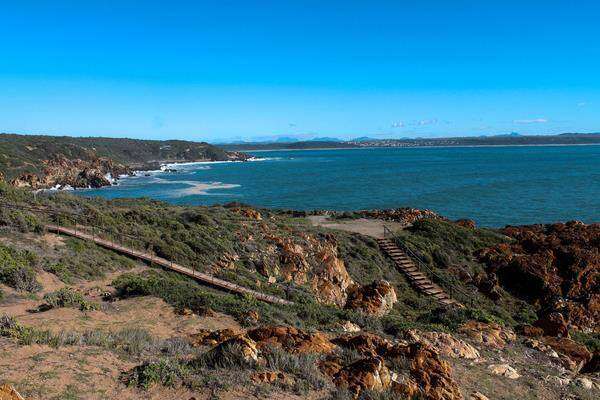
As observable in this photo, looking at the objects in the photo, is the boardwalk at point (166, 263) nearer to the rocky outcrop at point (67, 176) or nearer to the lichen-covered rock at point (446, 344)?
the lichen-covered rock at point (446, 344)

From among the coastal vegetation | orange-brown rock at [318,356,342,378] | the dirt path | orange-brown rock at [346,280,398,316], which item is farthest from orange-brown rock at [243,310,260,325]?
the dirt path

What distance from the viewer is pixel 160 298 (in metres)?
12.6

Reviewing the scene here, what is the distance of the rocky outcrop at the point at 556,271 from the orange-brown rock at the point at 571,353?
6825 millimetres

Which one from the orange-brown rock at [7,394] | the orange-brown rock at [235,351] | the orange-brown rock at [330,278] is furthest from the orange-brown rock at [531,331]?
the orange-brown rock at [7,394]

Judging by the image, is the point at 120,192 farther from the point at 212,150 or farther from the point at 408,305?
the point at 212,150

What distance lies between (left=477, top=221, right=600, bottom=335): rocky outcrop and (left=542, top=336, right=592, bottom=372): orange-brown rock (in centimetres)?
683

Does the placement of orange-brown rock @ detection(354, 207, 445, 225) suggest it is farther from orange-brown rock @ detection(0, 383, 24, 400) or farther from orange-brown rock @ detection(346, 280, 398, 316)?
orange-brown rock @ detection(0, 383, 24, 400)

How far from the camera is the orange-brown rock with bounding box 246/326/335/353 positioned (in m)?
8.49

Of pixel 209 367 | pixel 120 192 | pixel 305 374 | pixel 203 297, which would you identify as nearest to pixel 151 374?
pixel 209 367

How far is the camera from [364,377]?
23.4ft

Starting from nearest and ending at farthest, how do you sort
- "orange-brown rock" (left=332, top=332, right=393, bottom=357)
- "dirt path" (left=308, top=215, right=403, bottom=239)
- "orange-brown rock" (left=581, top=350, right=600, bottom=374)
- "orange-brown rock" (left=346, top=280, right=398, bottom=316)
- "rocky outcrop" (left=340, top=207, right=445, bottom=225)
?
1. "orange-brown rock" (left=332, top=332, right=393, bottom=357)
2. "orange-brown rock" (left=581, top=350, right=600, bottom=374)
3. "orange-brown rock" (left=346, top=280, right=398, bottom=316)
4. "dirt path" (left=308, top=215, right=403, bottom=239)
5. "rocky outcrop" (left=340, top=207, right=445, bottom=225)

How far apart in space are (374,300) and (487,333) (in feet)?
17.2

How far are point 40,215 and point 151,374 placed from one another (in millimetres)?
14382

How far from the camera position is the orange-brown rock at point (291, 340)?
849cm
